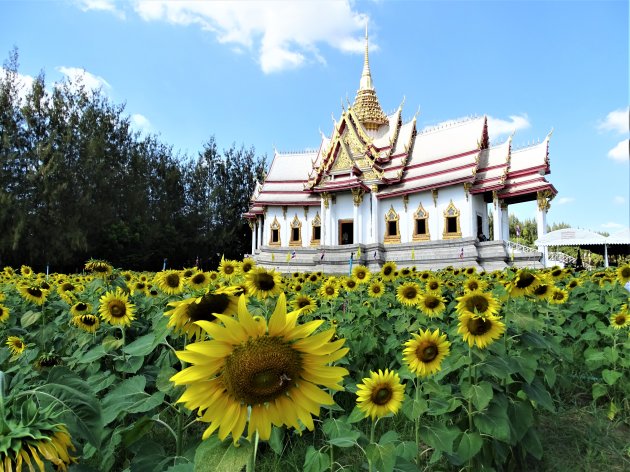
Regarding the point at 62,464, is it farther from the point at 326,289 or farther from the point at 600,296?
the point at 600,296

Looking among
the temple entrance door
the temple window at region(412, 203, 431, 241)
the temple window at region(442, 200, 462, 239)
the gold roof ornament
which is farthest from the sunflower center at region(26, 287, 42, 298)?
the gold roof ornament

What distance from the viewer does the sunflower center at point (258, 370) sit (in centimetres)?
96

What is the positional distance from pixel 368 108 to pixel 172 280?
26.5 m

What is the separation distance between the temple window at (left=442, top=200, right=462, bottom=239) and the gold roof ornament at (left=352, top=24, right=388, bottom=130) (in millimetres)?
8956

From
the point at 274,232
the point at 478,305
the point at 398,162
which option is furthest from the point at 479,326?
the point at 274,232

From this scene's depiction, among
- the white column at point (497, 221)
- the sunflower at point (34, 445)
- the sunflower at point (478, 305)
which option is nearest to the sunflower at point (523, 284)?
the sunflower at point (478, 305)

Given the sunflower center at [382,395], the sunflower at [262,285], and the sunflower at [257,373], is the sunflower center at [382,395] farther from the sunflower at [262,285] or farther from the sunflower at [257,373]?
the sunflower at [257,373]

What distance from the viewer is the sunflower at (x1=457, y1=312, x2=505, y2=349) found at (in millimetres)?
2109

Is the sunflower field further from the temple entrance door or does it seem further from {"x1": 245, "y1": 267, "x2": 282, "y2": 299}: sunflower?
the temple entrance door

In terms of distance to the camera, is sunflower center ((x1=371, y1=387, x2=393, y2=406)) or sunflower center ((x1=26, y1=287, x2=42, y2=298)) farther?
sunflower center ((x1=26, y1=287, x2=42, y2=298))

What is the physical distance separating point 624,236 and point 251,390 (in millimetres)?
23576

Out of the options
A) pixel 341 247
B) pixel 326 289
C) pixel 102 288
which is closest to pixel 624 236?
pixel 341 247

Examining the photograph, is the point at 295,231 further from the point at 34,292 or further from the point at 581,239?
the point at 34,292

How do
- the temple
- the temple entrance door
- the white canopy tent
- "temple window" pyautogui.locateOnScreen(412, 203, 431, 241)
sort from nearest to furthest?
the white canopy tent < the temple < "temple window" pyautogui.locateOnScreen(412, 203, 431, 241) < the temple entrance door
